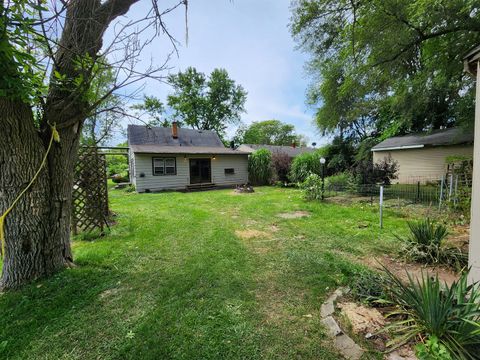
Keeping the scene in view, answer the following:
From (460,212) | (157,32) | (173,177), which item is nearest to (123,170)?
(173,177)

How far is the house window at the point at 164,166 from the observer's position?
13742 mm

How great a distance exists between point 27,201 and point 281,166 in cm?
1389

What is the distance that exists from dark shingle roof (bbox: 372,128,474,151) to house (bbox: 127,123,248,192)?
33.5 ft

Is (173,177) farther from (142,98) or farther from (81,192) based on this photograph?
(142,98)

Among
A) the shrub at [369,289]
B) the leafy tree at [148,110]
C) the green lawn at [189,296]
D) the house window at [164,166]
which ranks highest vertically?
the leafy tree at [148,110]

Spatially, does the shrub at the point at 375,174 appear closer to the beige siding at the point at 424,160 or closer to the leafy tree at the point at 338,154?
the beige siding at the point at 424,160

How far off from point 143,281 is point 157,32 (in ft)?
10.4

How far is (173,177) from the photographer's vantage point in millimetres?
14375

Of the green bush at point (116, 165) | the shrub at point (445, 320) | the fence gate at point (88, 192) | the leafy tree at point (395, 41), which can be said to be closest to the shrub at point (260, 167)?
the leafy tree at point (395, 41)

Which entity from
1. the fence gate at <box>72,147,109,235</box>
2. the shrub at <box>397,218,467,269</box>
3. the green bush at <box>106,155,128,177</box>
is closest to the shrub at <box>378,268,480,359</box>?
the shrub at <box>397,218,467,269</box>

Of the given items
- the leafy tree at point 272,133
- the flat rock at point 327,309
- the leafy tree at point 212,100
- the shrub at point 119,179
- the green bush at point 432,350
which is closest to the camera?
the green bush at point 432,350

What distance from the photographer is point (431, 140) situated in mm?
13250

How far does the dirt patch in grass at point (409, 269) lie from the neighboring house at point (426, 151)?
40.1ft

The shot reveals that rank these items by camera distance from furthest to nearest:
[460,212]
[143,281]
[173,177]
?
[173,177] → [460,212] → [143,281]
